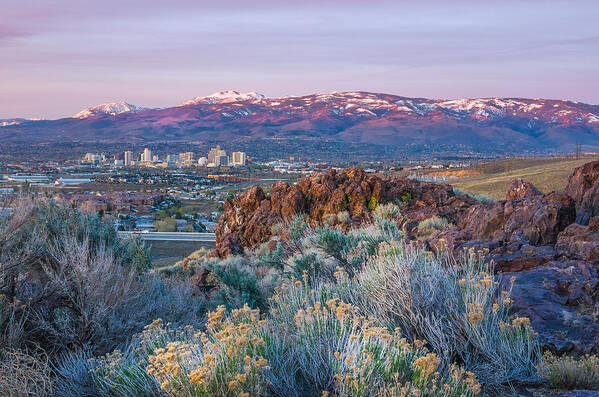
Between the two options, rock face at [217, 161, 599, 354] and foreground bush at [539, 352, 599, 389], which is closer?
foreground bush at [539, 352, 599, 389]

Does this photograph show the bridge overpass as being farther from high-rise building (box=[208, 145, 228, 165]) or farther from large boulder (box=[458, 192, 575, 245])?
high-rise building (box=[208, 145, 228, 165])

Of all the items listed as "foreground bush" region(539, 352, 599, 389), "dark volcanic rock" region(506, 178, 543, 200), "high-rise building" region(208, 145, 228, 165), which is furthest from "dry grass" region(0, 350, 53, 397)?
"high-rise building" region(208, 145, 228, 165)

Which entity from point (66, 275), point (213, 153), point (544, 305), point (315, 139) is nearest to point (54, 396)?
point (66, 275)

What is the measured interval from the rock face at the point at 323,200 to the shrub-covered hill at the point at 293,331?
30.7ft

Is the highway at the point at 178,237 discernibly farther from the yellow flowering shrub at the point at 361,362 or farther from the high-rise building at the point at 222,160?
the high-rise building at the point at 222,160

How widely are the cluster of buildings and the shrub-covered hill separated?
334 ft

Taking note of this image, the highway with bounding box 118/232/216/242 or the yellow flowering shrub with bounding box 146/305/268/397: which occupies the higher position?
the yellow flowering shrub with bounding box 146/305/268/397

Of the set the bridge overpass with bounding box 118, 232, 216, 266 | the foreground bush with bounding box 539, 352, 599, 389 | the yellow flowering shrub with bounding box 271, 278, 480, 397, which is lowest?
the bridge overpass with bounding box 118, 232, 216, 266

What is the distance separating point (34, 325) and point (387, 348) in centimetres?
408

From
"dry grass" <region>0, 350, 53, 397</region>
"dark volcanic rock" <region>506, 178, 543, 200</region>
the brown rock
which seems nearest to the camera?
"dry grass" <region>0, 350, 53, 397</region>

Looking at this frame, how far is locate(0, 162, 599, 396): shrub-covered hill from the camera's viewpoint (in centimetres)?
383

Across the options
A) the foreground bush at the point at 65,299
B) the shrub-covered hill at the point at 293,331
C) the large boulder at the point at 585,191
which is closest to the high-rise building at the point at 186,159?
the large boulder at the point at 585,191

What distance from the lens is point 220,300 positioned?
8.45 metres

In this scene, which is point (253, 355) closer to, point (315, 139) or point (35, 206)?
point (35, 206)
